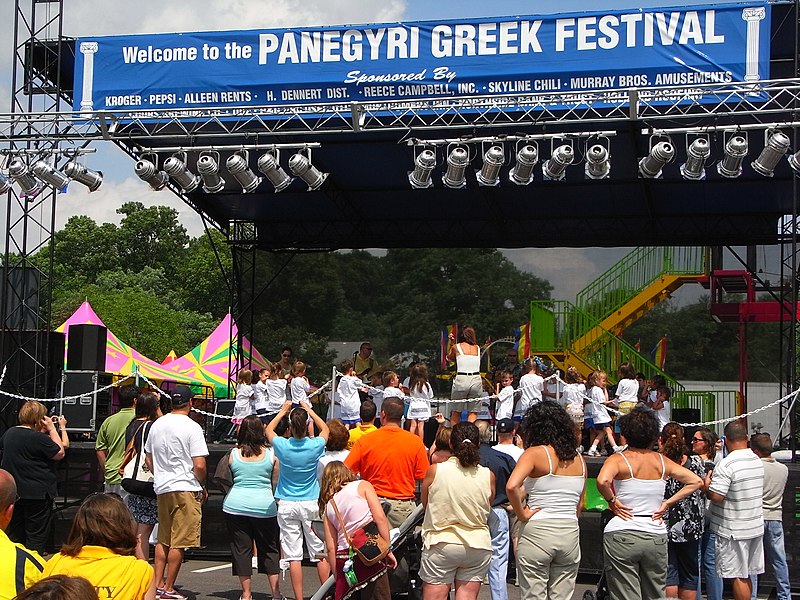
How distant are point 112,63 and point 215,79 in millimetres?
1613

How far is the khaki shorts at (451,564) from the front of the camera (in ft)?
20.4

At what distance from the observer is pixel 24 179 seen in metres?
14.2

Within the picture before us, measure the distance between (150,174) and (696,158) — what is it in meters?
7.34

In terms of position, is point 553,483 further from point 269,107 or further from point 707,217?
point 707,217

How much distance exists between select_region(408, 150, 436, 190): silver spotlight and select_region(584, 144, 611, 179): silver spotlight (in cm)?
203

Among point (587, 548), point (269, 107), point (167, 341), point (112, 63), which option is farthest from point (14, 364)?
point (167, 341)

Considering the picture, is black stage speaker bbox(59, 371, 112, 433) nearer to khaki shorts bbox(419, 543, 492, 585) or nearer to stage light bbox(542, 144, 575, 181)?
stage light bbox(542, 144, 575, 181)

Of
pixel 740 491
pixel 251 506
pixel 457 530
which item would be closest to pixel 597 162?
pixel 740 491

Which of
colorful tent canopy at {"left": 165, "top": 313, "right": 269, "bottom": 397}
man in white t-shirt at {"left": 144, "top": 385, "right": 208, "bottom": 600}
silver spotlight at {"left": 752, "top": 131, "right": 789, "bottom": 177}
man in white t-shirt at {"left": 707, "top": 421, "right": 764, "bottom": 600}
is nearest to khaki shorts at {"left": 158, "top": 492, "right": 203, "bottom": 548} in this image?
man in white t-shirt at {"left": 144, "top": 385, "right": 208, "bottom": 600}

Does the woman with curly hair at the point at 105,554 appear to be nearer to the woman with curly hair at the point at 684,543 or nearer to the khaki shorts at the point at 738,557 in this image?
the woman with curly hair at the point at 684,543

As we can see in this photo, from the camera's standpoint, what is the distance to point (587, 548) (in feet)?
32.1

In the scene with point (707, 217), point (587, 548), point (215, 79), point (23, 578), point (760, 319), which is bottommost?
point (587, 548)

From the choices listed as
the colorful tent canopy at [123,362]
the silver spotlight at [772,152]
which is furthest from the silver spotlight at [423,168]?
the colorful tent canopy at [123,362]

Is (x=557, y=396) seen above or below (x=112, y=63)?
below
